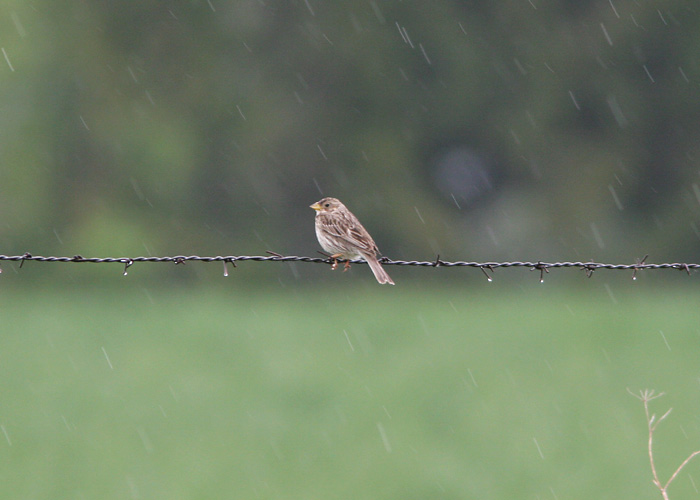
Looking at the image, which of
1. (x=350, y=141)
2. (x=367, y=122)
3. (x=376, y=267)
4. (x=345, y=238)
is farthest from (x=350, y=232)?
(x=367, y=122)

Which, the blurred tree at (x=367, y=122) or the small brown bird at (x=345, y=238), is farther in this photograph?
the blurred tree at (x=367, y=122)

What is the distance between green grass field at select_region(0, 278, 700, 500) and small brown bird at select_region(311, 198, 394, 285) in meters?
4.99

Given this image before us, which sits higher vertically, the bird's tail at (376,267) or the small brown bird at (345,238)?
the small brown bird at (345,238)

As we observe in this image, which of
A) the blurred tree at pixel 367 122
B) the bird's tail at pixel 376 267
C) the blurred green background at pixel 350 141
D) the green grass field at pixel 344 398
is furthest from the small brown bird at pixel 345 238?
the blurred tree at pixel 367 122

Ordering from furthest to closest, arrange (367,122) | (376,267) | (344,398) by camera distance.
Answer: (367,122) < (344,398) < (376,267)

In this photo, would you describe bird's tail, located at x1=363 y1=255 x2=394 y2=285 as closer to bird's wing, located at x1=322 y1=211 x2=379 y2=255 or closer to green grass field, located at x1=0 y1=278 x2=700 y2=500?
bird's wing, located at x1=322 y1=211 x2=379 y2=255

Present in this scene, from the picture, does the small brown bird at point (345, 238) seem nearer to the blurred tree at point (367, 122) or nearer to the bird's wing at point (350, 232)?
the bird's wing at point (350, 232)

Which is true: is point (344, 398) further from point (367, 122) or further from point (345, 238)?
point (367, 122)

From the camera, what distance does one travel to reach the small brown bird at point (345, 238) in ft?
29.6

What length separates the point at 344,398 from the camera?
58.9 ft

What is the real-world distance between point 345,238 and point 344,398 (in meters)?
8.96

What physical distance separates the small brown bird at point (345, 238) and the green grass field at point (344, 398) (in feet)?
16.4

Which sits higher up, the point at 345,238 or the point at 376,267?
the point at 345,238

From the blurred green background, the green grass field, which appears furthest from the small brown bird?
the blurred green background
